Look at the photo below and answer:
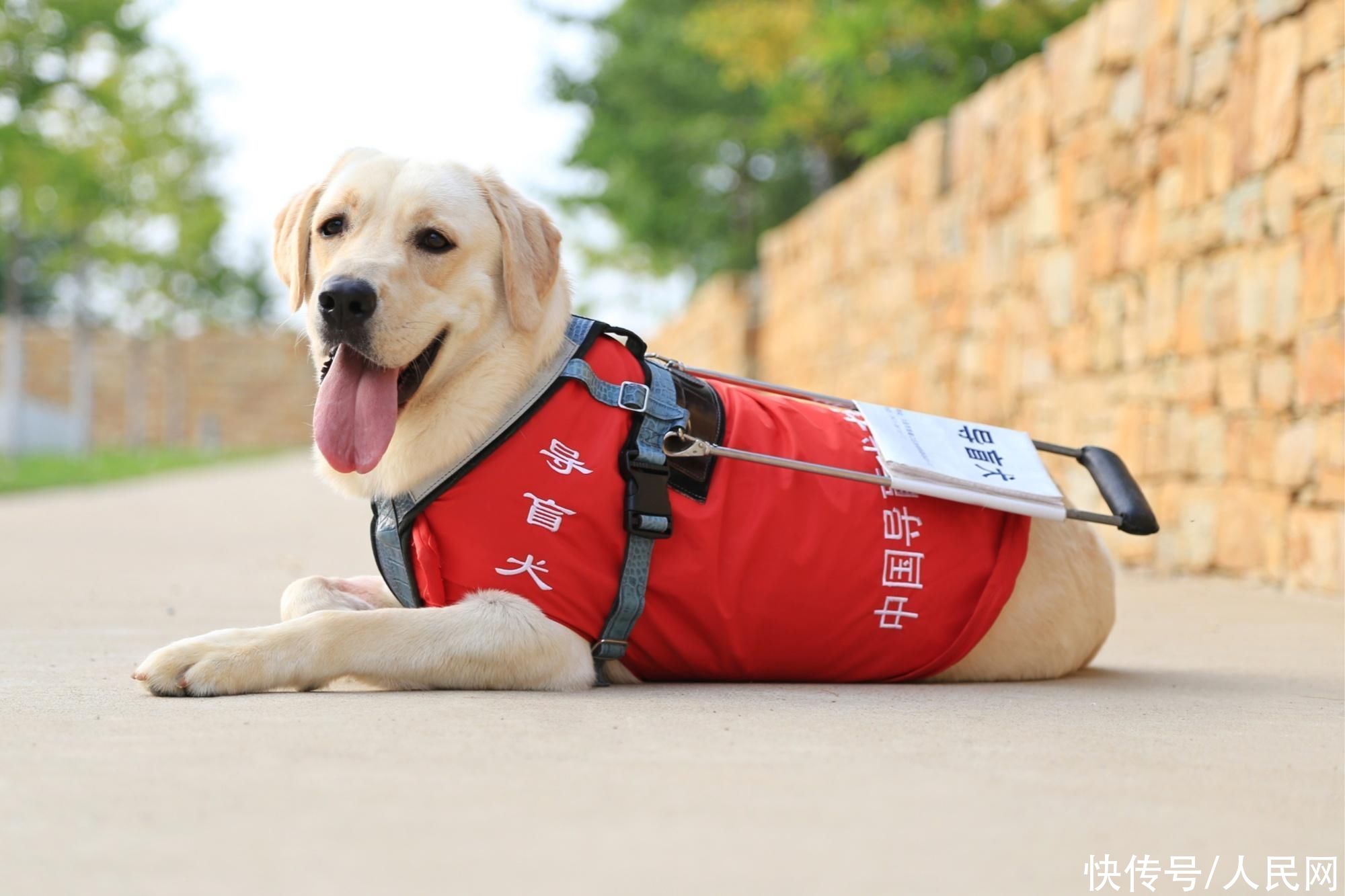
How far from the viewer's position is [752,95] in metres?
24.8

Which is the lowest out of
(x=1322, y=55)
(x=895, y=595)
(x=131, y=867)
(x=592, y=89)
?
(x=131, y=867)

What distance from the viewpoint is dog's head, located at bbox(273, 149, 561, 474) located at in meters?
3.57

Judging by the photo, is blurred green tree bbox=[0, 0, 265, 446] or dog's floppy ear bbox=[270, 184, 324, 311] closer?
dog's floppy ear bbox=[270, 184, 324, 311]

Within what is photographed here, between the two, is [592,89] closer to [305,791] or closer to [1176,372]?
[1176,372]

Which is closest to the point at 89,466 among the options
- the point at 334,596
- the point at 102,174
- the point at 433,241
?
the point at 102,174

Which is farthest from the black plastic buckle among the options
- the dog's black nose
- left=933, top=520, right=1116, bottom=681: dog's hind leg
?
left=933, top=520, right=1116, bottom=681: dog's hind leg

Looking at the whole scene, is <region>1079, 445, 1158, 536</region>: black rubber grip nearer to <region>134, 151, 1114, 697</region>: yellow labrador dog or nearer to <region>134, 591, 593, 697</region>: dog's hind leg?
<region>134, 151, 1114, 697</region>: yellow labrador dog

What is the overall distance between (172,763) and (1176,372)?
632 centimetres

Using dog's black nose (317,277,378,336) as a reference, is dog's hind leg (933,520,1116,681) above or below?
below

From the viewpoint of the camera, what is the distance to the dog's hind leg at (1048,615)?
13.4 ft

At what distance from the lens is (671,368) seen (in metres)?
3.99

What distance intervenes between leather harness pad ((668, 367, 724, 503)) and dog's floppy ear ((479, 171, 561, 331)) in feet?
1.44

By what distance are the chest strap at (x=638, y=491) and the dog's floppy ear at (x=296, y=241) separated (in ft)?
3.08

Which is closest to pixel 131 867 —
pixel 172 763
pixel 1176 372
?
pixel 172 763
